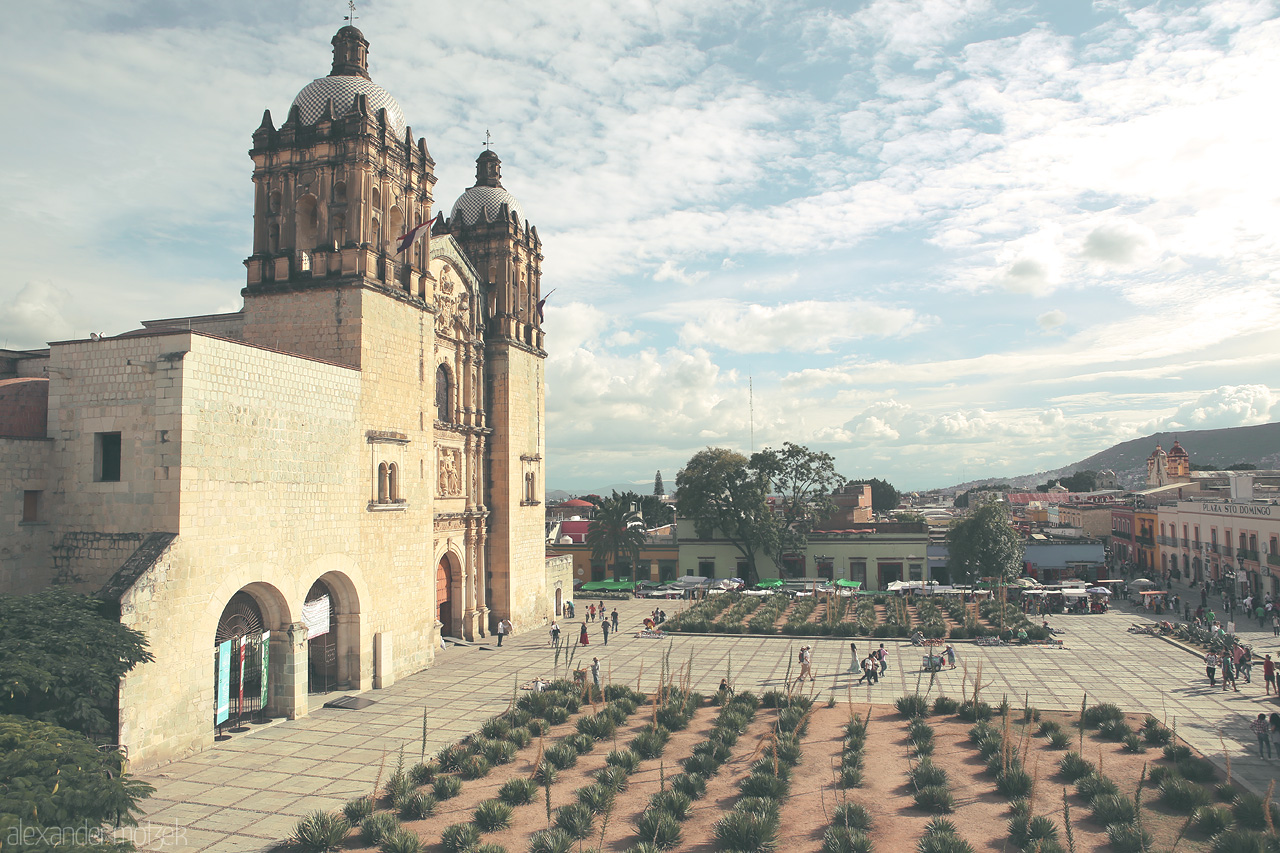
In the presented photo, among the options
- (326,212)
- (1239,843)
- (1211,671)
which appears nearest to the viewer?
(1239,843)

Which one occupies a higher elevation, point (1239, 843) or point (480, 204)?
point (480, 204)

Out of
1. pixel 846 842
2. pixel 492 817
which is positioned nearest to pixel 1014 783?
pixel 846 842

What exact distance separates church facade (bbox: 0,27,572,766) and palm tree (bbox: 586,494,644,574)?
47.6ft

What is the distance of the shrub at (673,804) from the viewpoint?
14180mm

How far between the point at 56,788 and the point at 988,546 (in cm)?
4368

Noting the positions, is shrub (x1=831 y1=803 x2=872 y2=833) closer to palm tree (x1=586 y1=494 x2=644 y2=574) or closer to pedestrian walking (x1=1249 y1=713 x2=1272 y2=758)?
pedestrian walking (x1=1249 y1=713 x2=1272 y2=758)

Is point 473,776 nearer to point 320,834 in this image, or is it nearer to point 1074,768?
point 320,834

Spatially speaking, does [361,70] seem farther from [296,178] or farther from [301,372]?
[301,372]

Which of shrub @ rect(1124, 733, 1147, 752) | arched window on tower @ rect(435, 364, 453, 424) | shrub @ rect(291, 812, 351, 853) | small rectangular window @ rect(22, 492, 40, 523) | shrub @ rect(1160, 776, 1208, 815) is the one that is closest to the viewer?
shrub @ rect(291, 812, 351, 853)

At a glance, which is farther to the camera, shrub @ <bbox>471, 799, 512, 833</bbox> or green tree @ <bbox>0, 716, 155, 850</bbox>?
shrub @ <bbox>471, 799, 512, 833</bbox>

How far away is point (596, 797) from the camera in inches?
573

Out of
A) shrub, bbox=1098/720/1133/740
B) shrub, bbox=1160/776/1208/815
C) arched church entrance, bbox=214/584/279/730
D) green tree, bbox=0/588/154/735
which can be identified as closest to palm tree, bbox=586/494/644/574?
arched church entrance, bbox=214/584/279/730

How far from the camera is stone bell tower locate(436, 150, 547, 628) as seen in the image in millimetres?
35062

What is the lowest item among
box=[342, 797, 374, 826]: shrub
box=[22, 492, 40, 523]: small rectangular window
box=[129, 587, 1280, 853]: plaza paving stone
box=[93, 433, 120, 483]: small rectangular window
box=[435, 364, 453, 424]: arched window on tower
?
box=[129, 587, 1280, 853]: plaza paving stone
